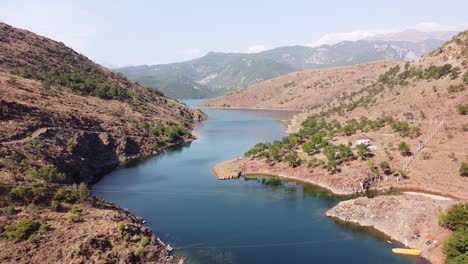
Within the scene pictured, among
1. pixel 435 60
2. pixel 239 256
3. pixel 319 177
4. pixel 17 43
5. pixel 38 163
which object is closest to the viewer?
pixel 239 256

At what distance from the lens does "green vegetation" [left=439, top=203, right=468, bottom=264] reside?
4295cm

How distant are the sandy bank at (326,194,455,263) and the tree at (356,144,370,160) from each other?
18.4 m

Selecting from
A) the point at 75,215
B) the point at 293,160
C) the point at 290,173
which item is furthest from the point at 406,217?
the point at 75,215

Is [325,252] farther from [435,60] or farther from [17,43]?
[17,43]

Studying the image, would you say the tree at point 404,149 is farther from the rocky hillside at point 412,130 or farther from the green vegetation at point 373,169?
the green vegetation at point 373,169

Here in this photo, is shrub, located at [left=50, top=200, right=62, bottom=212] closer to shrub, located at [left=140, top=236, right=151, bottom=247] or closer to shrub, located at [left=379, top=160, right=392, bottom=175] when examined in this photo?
shrub, located at [left=140, top=236, right=151, bottom=247]

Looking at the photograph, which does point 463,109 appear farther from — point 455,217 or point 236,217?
point 236,217

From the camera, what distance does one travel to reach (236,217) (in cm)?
6262

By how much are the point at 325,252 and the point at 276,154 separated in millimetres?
43319

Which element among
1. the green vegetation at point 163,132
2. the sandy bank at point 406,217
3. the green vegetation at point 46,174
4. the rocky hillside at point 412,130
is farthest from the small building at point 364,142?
the green vegetation at point 163,132

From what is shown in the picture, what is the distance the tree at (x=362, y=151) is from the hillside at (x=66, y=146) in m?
49.6

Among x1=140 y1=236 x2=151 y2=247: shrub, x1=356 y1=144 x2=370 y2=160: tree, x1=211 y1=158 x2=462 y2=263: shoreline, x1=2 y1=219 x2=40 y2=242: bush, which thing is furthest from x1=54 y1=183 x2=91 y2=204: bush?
x1=356 y1=144 x2=370 y2=160: tree

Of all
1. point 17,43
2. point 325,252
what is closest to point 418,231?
point 325,252

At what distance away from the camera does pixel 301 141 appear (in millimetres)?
103500
